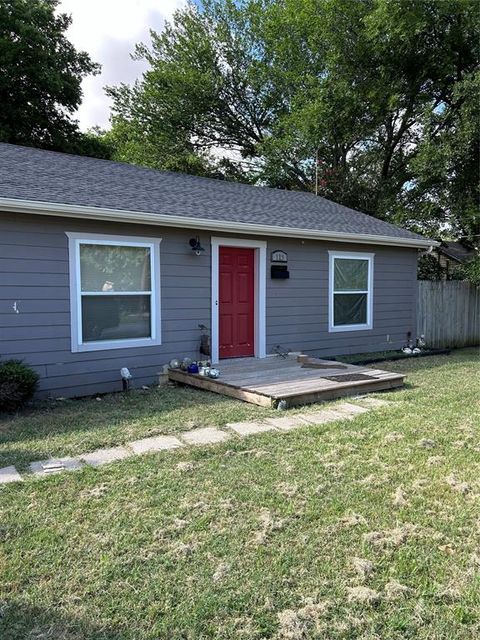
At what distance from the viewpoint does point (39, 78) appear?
16766 mm

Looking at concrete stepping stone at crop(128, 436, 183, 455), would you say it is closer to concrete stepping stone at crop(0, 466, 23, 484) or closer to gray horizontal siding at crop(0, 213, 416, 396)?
concrete stepping stone at crop(0, 466, 23, 484)

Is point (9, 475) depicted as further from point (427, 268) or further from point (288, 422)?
point (427, 268)

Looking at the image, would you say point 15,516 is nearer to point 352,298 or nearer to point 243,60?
point 352,298

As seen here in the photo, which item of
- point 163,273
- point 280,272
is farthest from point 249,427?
point 280,272

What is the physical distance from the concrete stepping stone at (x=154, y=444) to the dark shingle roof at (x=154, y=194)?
3.17 meters

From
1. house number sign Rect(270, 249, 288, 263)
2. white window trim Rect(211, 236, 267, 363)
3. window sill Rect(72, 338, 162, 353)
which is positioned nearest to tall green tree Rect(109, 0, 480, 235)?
house number sign Rect(270, 249, 288, 263)

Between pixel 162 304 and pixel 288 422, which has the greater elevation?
pixel 162 304

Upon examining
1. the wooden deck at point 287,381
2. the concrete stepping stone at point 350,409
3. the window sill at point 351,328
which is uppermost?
the window sill at point 351,328

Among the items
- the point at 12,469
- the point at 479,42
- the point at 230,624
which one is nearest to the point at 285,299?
the point at 12,469

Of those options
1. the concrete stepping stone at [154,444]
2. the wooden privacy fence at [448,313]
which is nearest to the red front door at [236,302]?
the concrete stepping stone at [154,444]

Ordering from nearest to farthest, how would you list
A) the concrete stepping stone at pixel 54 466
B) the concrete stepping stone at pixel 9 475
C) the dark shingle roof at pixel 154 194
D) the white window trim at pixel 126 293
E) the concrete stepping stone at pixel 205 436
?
the concrete stepping stone at pixel 9 475
the concrete stepping stone at pixel 54 466
the concrete stepping stone at pixel 205 436
the white window trim at pixel 126 293
the dark shingle roof at pixel 154 194

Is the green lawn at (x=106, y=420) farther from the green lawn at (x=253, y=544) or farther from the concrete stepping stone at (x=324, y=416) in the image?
the concrete stepping stone at (x=324, y=416)

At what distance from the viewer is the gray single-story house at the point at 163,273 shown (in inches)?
225

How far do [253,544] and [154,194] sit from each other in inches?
237
